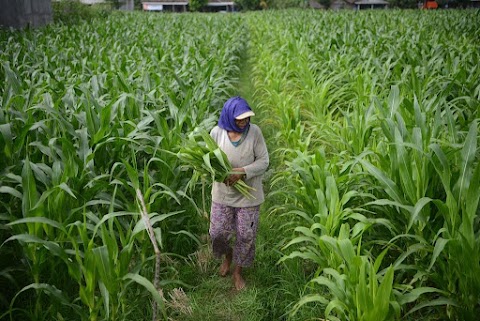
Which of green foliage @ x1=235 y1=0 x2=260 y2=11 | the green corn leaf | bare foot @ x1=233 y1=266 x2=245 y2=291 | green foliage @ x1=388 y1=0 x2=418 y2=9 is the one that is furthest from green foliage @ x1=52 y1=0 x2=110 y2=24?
green foliage @ x1=388 y1=0 x2=418 y2=9

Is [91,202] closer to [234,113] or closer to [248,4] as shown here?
[234,113]

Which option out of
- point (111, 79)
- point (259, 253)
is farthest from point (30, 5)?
point (259, 253)

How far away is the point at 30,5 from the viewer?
40.9 feet

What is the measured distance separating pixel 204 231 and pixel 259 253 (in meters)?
0.55

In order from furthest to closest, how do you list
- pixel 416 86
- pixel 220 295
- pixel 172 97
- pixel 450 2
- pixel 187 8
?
pixel 187 8 → pixel 450 2 → pixel 416 86 → pixel 172 97 → pixel 220 295

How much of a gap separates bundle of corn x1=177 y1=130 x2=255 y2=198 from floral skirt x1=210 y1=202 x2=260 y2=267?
0.49 feet

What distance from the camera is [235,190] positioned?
276 cm

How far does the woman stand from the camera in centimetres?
262

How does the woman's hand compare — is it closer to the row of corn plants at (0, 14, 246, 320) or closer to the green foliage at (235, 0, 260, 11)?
the row of corn plants at (0, 14, 246, 320)

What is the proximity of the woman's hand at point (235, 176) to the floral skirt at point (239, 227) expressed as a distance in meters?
0.21

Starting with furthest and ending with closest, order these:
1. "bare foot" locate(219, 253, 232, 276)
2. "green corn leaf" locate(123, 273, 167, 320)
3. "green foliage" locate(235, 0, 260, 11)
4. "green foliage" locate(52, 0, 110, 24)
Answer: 1. "green foliage" locate(235, 0, 260, 11)
2. "green foliage" locate(52, 0, 110, 24)
3. "bare foot" locate(219, 253, 232, 276)
4. "green corn leaf" locate(123, 273, 167, 320)

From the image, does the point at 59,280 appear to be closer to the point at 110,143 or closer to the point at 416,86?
the point at 110,143

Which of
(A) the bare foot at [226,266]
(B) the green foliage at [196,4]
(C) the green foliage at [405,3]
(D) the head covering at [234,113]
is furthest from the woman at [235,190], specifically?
(C) the green foliage at [405,3]

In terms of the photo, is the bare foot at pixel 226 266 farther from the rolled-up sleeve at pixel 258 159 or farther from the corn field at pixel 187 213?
the rolled-up sleeve at pixel 258 159
